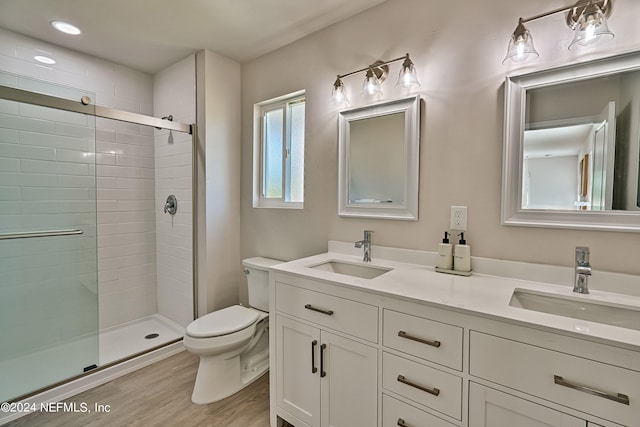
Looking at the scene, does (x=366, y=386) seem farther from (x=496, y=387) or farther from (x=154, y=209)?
(x=154, y=209)

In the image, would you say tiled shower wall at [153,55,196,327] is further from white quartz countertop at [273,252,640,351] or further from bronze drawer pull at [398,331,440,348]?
bronze drawer pull at [398,331,440,348]

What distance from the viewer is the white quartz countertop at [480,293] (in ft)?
2.68

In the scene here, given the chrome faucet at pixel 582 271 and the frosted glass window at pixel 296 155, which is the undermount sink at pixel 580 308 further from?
the frosted glass window at pixel 296 155

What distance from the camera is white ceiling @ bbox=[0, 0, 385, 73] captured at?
68.3 inches

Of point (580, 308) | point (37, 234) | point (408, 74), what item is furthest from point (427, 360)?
point (37, 234)

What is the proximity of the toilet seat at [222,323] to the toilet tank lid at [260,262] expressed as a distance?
32 cm

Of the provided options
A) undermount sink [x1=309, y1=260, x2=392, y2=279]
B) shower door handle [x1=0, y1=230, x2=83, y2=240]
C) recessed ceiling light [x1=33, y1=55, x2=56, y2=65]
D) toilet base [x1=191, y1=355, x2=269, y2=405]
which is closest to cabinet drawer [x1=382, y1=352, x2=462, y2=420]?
undermount sink [x1=309, y1=260, x2=392, y2=279]

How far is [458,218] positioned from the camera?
1.46 metres

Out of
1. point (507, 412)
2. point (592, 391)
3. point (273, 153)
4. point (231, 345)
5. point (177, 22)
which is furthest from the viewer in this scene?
point (273, 153)

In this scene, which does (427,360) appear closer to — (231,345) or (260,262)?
(231,345)

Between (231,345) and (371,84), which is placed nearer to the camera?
(371,84)

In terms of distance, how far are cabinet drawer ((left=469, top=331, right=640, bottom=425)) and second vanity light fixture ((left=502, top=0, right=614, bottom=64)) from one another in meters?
1.12

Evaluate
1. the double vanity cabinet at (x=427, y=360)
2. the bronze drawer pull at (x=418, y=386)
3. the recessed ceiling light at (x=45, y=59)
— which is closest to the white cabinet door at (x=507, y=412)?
the double vanity cabinet at (x=427, y=360)

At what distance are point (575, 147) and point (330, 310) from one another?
123cm
